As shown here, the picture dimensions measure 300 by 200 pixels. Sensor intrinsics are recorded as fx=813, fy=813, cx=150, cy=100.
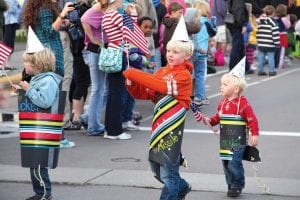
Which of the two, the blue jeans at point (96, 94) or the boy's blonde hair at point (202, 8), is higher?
the boy's blonde hair at point (202, 8)

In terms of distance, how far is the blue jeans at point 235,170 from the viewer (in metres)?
7.21

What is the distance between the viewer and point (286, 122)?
11.6 m

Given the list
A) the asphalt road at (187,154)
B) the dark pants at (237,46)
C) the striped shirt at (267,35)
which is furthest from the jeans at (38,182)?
the striped shirt at (267,35)

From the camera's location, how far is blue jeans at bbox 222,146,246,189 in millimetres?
7215

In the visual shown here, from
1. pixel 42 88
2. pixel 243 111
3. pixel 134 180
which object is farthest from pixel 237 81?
pixel 42 88

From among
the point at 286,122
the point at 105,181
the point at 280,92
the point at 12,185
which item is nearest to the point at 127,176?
the point at 105,181

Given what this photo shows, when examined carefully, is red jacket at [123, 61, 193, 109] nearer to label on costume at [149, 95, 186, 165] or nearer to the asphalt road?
label on costume at [149, 95, 186, 165]

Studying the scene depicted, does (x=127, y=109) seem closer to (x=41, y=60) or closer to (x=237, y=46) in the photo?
(x=41, y=60)

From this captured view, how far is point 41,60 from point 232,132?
1798mm

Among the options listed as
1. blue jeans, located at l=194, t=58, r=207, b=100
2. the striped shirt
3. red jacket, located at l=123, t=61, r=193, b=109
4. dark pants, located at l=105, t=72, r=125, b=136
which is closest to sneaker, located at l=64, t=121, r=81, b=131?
dark pants, located at l=105, t=72, r=125, b=136

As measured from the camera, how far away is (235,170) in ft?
23.7

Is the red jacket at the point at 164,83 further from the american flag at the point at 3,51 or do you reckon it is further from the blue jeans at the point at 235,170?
the american flag at the point at 3,51

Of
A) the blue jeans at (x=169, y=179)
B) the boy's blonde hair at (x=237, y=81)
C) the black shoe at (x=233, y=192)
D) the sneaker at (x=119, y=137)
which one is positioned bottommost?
the sneaker at (x=119, y=137)

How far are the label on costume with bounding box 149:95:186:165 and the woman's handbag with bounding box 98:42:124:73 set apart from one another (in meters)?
3.17
